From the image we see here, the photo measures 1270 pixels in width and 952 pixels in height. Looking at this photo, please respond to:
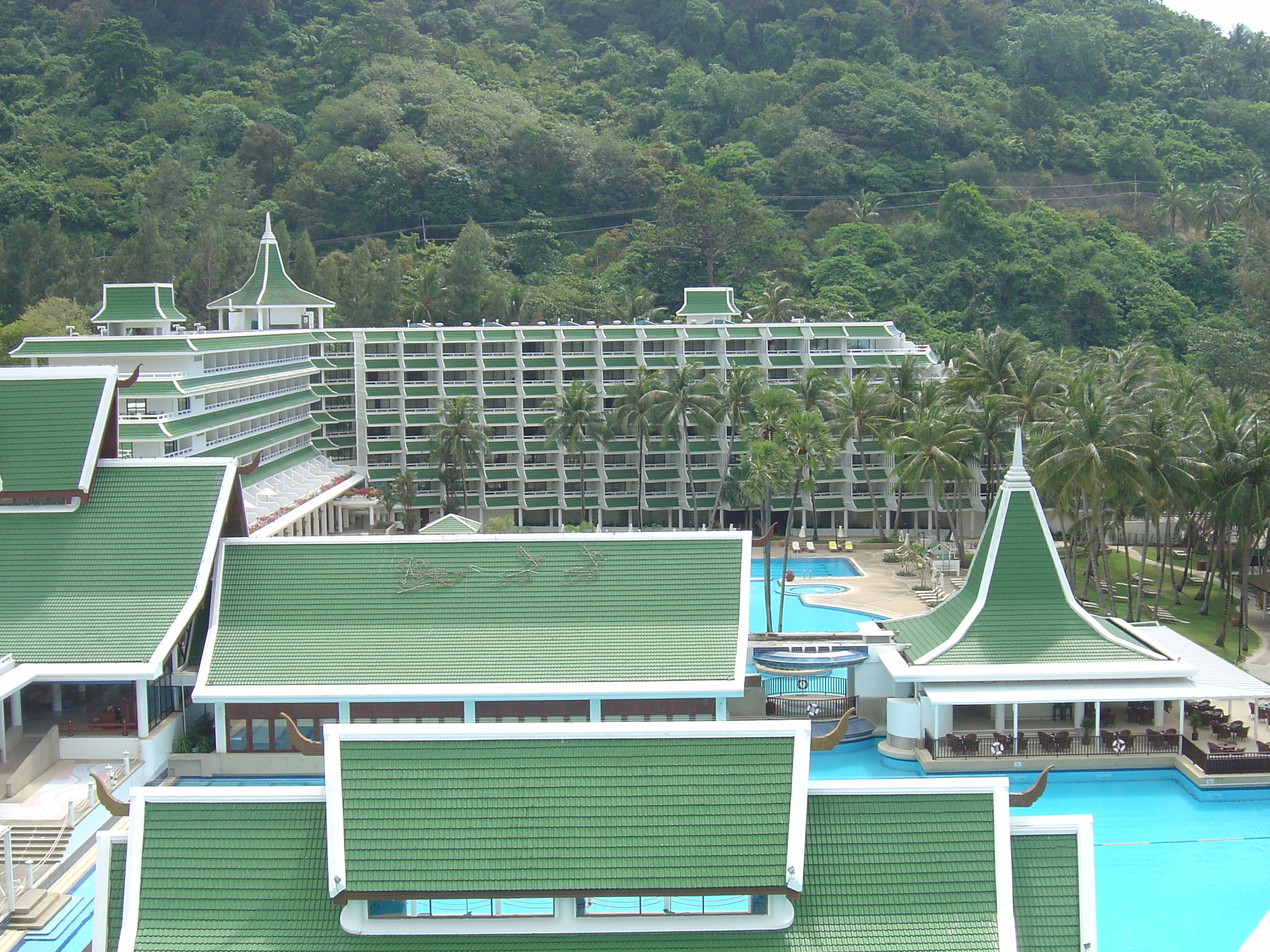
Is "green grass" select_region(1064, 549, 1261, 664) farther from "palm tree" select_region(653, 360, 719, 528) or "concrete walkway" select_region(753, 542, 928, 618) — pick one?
"palm tree" select_region(653, 360, 719, 528)

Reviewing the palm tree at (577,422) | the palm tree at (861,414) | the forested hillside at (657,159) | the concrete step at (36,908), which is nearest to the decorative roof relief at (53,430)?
the concrete step at (36,908)

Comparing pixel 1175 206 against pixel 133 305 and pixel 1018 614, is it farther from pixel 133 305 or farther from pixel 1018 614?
pixel 133 305

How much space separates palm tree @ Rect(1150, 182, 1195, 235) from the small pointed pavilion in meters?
79.4

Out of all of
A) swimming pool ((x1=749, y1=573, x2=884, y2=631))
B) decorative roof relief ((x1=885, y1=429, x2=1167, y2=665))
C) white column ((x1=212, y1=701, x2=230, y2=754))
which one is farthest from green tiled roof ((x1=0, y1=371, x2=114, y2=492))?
decorative roof relief ((x1=885, y1=429, x2=1167, y2=665))

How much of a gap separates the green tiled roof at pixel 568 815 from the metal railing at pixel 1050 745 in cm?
1643

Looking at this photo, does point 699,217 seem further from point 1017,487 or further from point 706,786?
point 706,786

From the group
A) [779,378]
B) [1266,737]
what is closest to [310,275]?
[779,378]

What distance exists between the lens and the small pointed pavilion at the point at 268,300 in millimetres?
67938

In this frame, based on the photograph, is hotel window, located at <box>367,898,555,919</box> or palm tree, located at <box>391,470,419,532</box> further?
palm tree, located at <box>391,470,419,532</box>

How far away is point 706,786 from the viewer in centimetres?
2142

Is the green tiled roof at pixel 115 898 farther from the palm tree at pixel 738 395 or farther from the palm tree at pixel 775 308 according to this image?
the palm tree at pixel 775 308

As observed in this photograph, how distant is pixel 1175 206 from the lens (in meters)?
115

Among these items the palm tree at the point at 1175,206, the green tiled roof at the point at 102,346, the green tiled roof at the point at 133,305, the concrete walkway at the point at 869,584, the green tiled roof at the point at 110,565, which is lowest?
the concrete walkway at the point at 869,584

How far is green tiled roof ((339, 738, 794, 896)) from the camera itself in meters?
20.3
